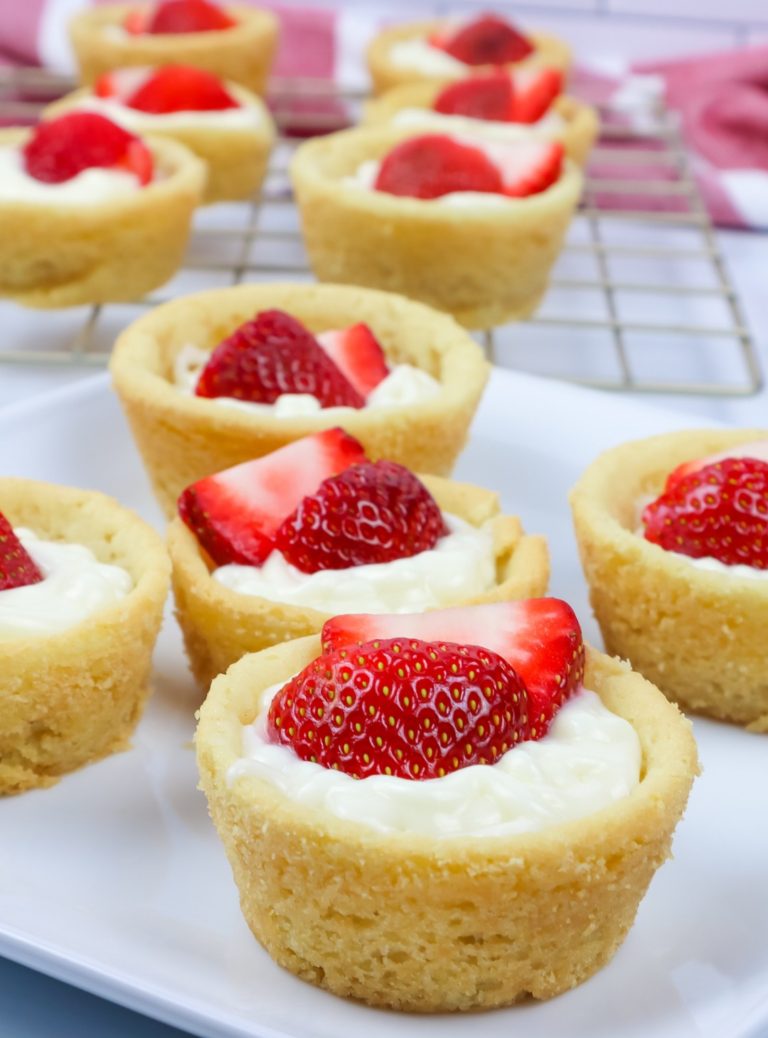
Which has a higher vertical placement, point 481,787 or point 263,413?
point 481,787

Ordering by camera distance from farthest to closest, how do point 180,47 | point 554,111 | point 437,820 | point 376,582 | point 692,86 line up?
point 692,86, point 180,47, point 554,111, point 376,582, point 437,820

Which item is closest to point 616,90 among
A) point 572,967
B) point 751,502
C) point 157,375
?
point 157,375

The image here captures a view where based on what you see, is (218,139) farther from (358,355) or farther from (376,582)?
(376,582)

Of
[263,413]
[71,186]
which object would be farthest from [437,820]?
[71,186]

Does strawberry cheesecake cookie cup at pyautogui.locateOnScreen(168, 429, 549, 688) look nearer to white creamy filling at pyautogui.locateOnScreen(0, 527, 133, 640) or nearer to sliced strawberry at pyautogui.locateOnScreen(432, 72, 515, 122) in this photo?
white creamy filling at pyautogui.locateOnScreen(0, 527, 133, 640)

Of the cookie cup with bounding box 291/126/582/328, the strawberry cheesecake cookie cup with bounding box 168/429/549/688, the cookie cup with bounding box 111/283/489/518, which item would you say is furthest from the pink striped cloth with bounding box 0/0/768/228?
the strawberry cheesecake cookie cup with bounding box 168/429/549/688

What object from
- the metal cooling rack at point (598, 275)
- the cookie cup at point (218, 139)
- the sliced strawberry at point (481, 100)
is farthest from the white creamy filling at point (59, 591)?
the sliced strawberry at point (481, 100)
